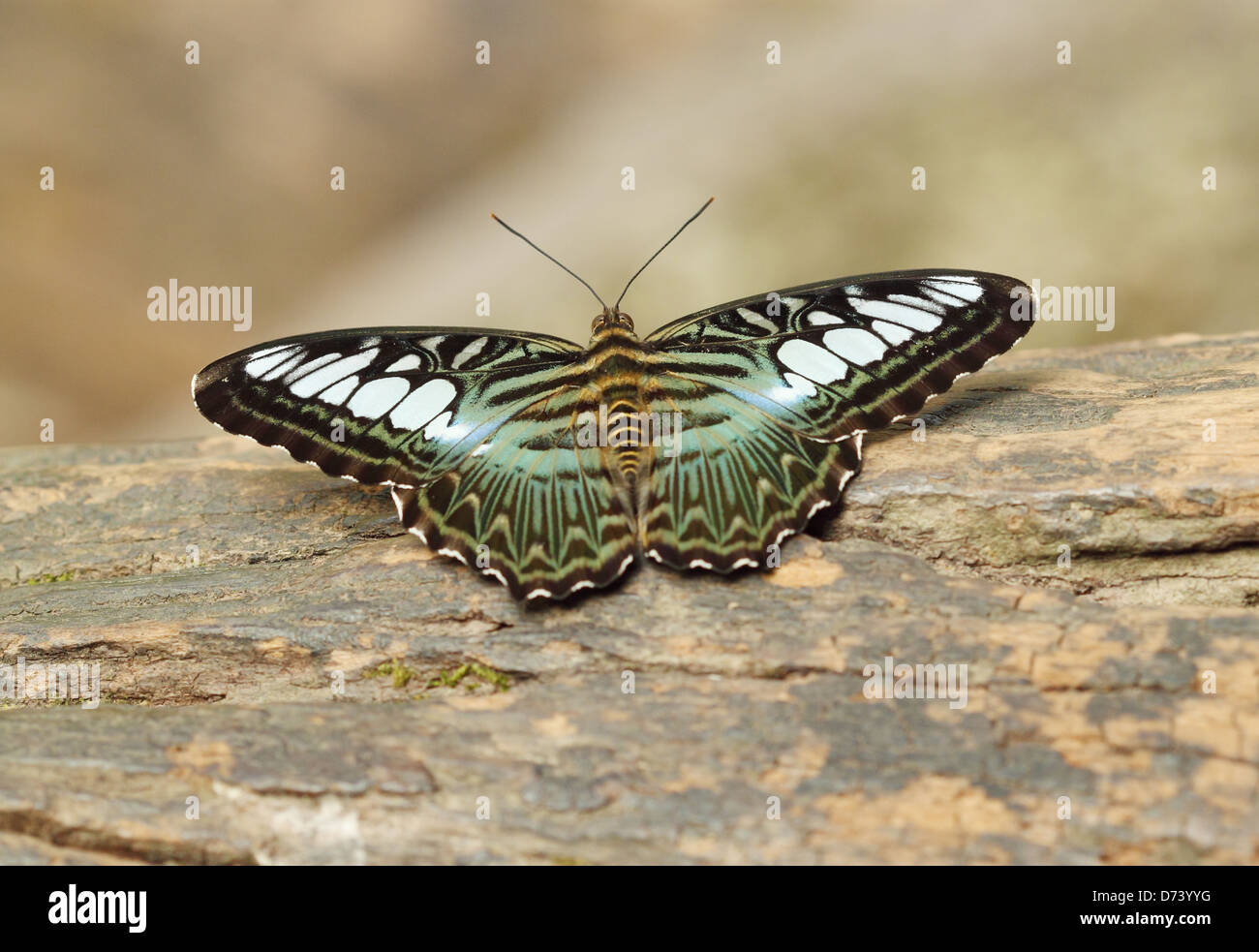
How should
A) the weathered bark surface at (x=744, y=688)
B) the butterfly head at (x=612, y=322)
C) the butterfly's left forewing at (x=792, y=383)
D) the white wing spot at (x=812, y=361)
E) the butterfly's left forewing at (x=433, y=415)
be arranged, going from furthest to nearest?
1. the butterfly head at (x=612, y=322)
2. the white wing spot at (x=812, y=361)
3. the butterfly's left forewing at (x=433, y=415)
4. the butterfly's left forewing at (x=792, y=383)
5. the weathered bark surface at (x=744, y=688)

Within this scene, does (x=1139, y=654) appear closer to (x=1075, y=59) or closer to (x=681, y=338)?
(x=681, y=338)

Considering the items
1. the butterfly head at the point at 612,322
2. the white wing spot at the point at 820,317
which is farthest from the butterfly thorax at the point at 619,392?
the white wing spot at the point at 820,317

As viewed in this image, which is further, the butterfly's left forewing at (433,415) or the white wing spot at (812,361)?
the white wing spot at (812,361)

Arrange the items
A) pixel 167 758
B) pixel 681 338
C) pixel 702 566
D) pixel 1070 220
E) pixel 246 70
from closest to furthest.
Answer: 1. pixel 167 758
2. pixel 702 566
3. pixel 681 338
4. pixel 1070 220
5. pixel 246 70

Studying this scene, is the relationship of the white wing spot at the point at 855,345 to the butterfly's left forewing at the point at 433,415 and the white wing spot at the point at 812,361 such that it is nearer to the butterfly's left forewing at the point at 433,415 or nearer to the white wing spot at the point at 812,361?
the white wing spot at the point at 812,361

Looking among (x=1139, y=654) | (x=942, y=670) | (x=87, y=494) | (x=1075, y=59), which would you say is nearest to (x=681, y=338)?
(x=942, y=670)
